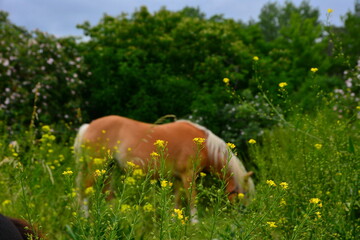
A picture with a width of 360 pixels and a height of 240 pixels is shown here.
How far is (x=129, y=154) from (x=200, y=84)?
6552 mm

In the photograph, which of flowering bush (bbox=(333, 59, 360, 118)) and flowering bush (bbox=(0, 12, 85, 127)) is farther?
flowering bush (bbox=(0, 12, 85, 127))

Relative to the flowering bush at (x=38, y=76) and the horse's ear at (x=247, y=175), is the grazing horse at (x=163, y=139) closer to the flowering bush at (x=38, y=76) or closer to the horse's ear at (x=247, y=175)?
the horse's ear at (x=247, y=175)

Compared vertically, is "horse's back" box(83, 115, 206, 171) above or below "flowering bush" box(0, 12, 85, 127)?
below

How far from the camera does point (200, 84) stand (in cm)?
1269

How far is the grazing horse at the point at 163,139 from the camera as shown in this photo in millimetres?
6031

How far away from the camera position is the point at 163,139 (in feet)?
21.0

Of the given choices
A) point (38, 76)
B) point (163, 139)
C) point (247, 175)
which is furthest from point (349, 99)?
point (38, 76)

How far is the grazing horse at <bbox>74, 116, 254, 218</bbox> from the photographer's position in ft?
19.8

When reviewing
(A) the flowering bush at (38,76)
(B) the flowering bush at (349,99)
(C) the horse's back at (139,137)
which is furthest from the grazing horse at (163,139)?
(A) the flowering bush at (38,76)

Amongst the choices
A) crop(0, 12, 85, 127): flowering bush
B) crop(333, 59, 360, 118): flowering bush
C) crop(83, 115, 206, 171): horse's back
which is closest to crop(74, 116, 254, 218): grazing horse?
crop(83, 115, 206, 171): horse's back

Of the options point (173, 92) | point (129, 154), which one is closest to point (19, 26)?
point (173, 92)

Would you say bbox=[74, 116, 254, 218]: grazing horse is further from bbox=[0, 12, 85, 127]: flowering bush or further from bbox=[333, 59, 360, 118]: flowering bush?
bbox=[0, 12, 85, 127]: flowering bush

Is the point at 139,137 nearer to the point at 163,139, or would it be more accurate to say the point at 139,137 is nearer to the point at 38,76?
the point at 163,139

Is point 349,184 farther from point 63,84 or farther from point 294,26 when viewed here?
point 294,26
